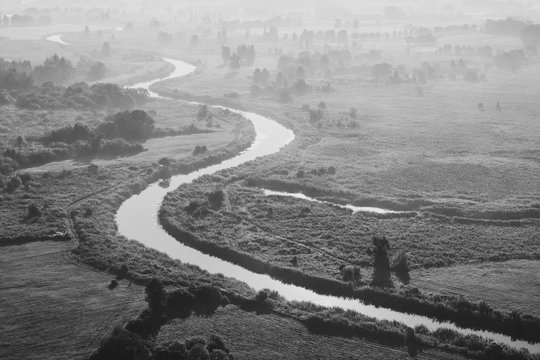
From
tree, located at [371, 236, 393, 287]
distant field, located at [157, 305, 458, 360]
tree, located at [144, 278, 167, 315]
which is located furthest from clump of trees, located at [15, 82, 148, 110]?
distant field, located at [157, 305, 458, 360]

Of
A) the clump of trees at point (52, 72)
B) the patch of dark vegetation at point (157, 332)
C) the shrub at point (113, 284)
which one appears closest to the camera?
the patch of dark vegetation at point (157, 332)

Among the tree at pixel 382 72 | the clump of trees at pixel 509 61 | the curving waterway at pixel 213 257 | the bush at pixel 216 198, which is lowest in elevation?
the curving waterway at pixel 213 257

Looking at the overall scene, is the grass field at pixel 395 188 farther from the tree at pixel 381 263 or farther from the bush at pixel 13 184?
the bush at pixel 13 184

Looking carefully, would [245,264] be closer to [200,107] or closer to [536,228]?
[536,228]

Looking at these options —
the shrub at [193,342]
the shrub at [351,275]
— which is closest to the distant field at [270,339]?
the shrub at [193,342]

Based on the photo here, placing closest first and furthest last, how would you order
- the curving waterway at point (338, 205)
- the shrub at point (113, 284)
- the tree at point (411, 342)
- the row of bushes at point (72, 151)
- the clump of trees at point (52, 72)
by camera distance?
the tree at point (411, 342)
the shrub at point (113, 284)
the curving waterway at point (338, 205)
the row of bushes at point (72, 151)
the clump of trees at point (52, 72)

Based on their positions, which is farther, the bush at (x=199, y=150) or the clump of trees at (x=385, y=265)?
the bush at (x=199, y=150)

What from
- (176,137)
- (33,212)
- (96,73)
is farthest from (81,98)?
(33,212)
